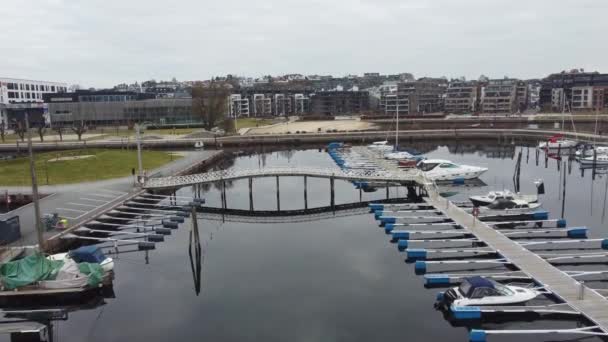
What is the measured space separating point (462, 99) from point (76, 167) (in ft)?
482

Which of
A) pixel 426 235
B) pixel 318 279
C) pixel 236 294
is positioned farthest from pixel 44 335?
pixel 426 235

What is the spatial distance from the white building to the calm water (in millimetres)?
119106

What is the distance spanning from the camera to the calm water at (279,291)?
25.1 m

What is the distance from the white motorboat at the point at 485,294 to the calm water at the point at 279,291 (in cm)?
120

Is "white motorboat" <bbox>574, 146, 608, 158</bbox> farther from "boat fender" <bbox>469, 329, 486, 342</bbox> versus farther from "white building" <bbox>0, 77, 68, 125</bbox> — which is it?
"white building" <bbox>0, 77, 68, 125</bbox>

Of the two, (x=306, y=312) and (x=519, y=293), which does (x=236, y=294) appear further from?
(x=519, y=293)

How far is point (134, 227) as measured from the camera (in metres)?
42.0

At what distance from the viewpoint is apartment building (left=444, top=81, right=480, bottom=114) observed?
17888 cm

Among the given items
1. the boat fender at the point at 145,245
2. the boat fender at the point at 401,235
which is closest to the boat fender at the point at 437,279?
the boat fender at the point at 401,235

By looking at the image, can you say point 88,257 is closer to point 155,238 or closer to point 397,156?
point 155,238

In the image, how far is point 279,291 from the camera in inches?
1174

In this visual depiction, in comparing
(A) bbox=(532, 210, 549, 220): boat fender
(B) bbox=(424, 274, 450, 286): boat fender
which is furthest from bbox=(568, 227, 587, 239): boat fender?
(B) bbox=(424, 274, 450, 286): boat fender

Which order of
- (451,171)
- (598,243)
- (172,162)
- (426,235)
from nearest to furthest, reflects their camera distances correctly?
(598,243) → (426,235) → (451,171) → (172,162)

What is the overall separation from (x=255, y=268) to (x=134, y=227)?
1390 centimetres
